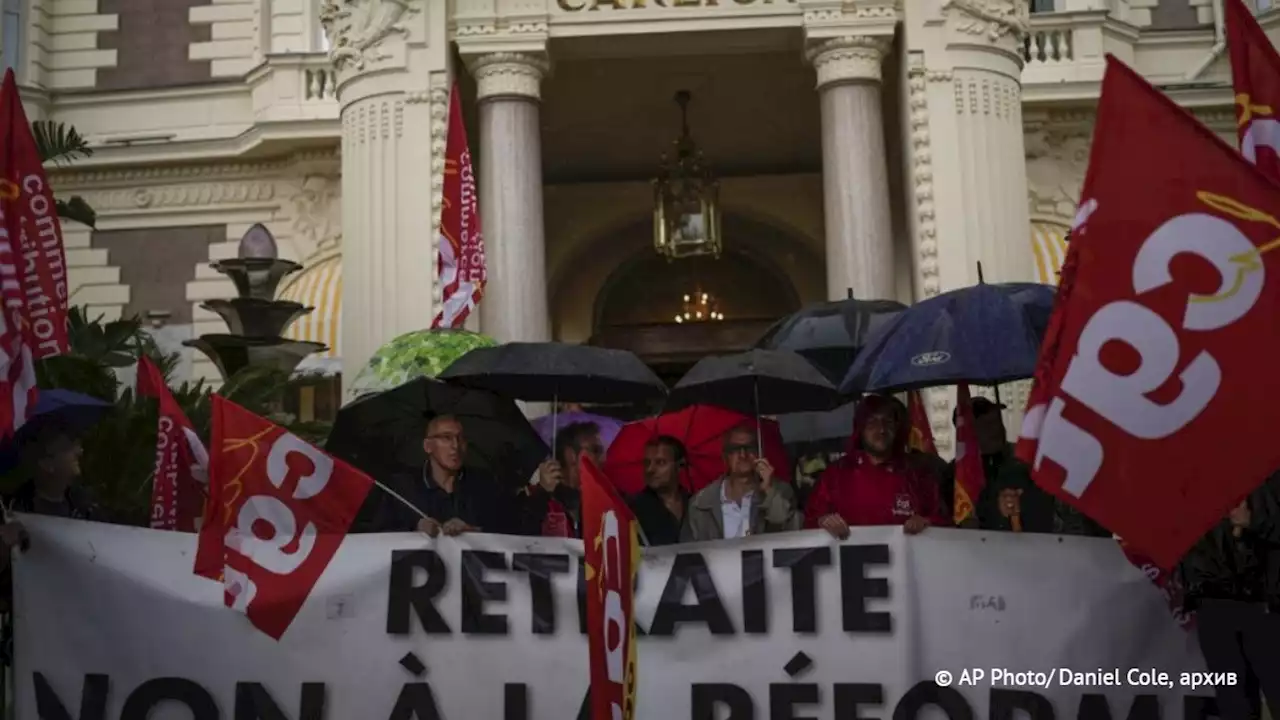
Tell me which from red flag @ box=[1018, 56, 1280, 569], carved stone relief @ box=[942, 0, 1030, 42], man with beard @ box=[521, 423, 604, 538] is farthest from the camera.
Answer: carved stone relief @ box=[942, 0, 1030, 42]

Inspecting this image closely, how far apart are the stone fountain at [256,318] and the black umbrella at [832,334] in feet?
12.3

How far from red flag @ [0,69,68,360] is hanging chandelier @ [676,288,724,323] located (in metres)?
12.0

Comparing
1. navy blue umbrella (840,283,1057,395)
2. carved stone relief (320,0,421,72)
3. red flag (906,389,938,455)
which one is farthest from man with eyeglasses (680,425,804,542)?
carved stone relief (320,0,421,72)

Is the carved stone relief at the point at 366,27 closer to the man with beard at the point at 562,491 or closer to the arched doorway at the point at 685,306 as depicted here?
the man with beard at the point at 562,491

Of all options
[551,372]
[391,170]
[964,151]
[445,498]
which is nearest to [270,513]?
[445,498]

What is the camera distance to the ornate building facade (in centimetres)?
1411

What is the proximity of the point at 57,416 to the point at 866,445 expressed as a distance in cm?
394

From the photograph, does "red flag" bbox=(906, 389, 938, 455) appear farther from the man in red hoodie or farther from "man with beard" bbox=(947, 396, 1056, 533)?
the man in red hoodie

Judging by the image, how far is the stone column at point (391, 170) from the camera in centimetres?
1403

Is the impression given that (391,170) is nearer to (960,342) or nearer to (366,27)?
(366,27)

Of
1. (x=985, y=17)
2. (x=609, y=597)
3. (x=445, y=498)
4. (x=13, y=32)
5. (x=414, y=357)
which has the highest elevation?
(x=13, y=32)

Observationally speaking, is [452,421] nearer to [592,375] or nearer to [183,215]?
[592,375]

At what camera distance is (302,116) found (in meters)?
19.4

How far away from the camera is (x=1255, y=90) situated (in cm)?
710
